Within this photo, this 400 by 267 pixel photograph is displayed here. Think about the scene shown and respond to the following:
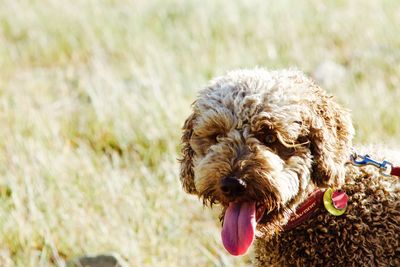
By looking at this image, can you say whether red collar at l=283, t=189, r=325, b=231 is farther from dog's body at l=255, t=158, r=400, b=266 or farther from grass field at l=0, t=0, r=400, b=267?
grass field at l=0, t=0, r=400, b=267

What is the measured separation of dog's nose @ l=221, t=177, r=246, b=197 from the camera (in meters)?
3.95

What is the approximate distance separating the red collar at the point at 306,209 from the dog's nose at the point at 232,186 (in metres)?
0.38

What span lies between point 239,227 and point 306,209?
42cm

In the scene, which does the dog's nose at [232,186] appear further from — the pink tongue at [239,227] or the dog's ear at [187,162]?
the dog's ear at [187,162]

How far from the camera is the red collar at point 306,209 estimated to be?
4.22 m

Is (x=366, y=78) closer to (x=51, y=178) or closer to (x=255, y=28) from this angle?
(x=255, y=28)

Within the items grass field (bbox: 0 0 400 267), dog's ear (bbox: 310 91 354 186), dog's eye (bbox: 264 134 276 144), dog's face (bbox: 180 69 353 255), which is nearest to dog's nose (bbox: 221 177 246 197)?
dog's face (bbox: 180 69 353 255)

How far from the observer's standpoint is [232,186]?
3.96 meters

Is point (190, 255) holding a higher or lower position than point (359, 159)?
lower

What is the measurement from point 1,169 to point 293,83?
263cm

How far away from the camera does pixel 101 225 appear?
5.32 metres

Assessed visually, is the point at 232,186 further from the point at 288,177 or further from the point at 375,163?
the point at 375,163

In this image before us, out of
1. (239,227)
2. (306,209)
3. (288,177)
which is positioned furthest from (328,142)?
(239,227)

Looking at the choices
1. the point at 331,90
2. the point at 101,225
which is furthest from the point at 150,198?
the point at 331,90
